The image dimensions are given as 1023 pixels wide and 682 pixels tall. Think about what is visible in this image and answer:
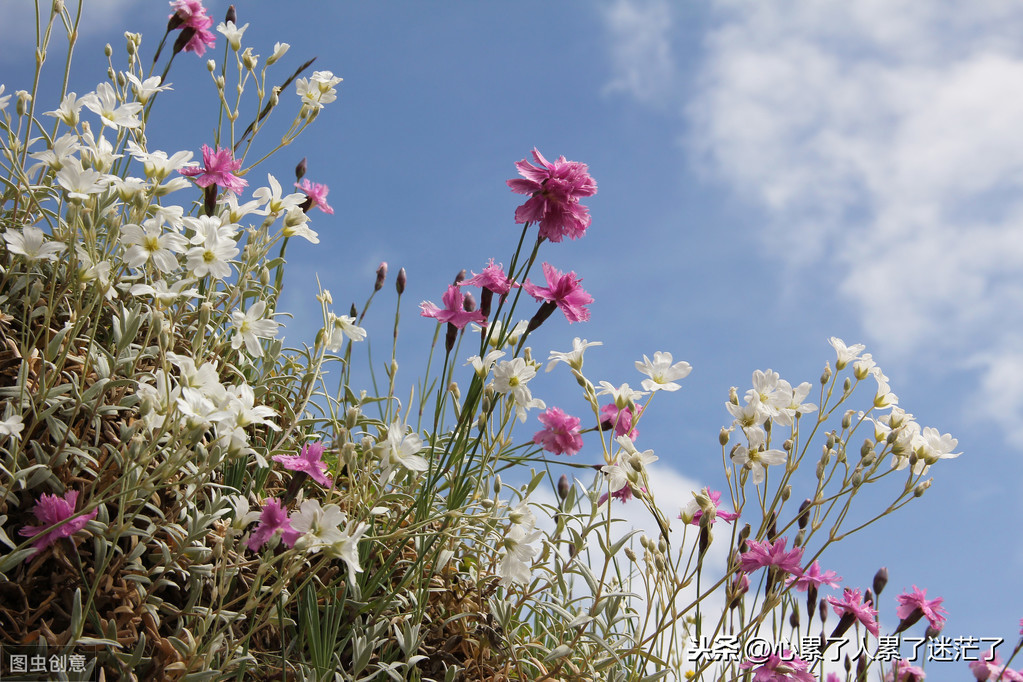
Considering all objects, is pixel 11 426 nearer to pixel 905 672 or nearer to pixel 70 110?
pixel 70 110

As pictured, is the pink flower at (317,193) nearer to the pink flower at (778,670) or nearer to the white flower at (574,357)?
the white flower at (574,357)

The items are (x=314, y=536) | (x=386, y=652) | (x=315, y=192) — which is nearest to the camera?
(x=314, y=536)

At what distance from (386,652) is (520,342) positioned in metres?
0.77

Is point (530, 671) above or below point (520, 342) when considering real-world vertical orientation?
below

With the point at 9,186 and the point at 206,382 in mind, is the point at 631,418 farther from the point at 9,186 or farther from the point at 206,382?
the point at 9,186

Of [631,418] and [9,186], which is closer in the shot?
[631,418]

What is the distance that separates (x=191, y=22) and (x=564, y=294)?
155 cm

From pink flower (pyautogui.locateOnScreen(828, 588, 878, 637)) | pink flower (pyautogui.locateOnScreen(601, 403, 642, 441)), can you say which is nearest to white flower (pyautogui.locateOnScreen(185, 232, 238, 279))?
pink flower (pyautogui.locateOnScreen(601, 403, 642, 441))

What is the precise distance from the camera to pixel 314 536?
131cm

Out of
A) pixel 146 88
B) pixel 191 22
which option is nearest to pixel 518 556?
pixel 146 88

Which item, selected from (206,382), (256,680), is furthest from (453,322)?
(256,680)

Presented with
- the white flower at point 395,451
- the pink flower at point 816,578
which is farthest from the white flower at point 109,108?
the pink flower at point 816,578

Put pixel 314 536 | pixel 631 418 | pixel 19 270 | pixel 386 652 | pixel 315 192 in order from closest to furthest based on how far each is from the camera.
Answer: pixel 314 536, pixel 386 652, pixel 631 418, pixel 19 270, pixel 315 192

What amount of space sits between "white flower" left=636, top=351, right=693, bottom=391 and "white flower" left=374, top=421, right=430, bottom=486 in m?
0.56
